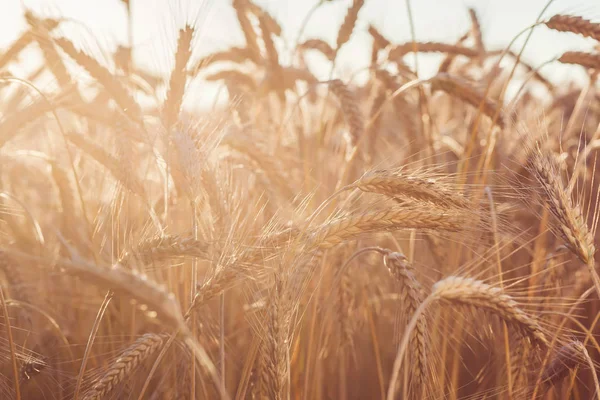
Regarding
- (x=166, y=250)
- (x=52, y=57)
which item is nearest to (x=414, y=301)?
(x=166, y=250)

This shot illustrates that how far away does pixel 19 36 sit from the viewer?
2748 millimetres

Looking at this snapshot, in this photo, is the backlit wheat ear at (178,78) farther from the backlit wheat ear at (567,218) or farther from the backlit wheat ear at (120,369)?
the backlit wheat ear at (567,218)

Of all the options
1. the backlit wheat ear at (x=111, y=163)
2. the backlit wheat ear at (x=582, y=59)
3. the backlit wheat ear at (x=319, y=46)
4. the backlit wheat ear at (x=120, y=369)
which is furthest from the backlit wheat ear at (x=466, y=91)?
the backlit wheat ear at (x=120, y=369)

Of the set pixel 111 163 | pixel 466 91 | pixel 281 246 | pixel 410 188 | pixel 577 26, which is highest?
pixel 577 26

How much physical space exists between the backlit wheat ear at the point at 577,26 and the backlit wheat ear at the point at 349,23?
1077mm

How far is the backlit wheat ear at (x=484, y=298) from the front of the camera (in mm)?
1184

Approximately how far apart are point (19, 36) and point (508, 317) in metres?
2.81

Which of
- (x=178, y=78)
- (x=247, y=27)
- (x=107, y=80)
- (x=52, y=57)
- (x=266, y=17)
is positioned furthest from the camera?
(x=266, y=17)

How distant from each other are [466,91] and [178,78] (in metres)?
1.42

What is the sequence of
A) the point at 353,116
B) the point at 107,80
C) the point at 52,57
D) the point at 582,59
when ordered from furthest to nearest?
1. the point at 52,57
2. the point at 353,116
3. the point at 582,59
4. the point at 107,80

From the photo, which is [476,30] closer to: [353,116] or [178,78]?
[353,116]

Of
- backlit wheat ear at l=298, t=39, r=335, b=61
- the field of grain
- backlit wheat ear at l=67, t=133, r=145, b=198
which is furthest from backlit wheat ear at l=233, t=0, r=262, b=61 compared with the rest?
backlit wheat ear at l=67, t=133, r=145, b=198

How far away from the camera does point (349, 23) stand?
2.80 m

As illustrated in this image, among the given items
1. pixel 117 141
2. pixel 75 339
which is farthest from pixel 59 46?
pixel 75 339
